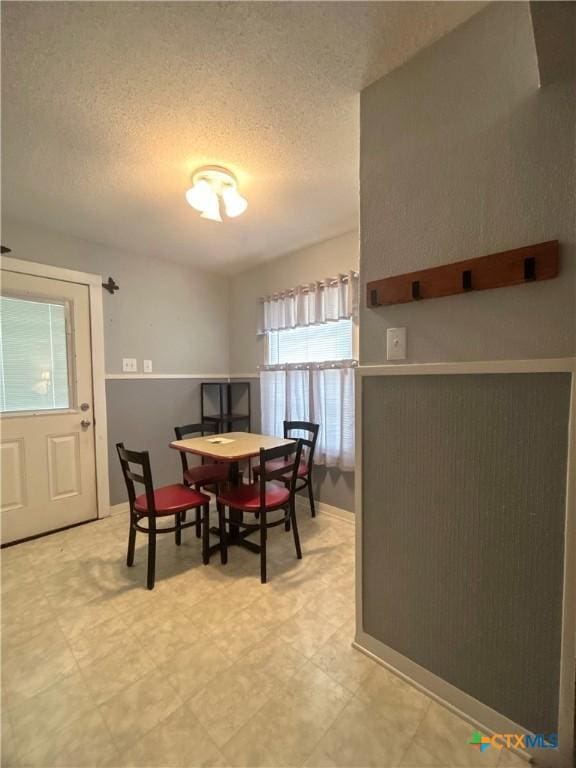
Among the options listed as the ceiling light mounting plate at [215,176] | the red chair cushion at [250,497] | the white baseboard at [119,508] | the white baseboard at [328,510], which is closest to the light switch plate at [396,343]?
the red chair cushion at [250,497]

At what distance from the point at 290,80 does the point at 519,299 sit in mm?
1212

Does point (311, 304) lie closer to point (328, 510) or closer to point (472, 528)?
point (328, 510)

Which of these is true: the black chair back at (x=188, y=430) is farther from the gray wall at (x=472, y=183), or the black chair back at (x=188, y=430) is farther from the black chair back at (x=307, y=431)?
the gray wall at (x=472, y=183)

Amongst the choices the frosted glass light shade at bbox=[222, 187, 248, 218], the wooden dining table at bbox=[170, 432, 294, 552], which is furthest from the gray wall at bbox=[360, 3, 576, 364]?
the wooden dining table at bbox=[170, 432, 294, 552]

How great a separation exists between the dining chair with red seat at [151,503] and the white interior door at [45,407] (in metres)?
0.95

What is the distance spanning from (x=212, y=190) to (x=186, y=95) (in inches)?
19.0

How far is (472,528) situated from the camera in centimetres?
107

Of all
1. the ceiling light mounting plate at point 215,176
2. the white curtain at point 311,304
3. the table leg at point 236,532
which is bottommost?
the table leg at point 236,532

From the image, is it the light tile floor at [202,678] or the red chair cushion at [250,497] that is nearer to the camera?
the light tile floor at [202,678]

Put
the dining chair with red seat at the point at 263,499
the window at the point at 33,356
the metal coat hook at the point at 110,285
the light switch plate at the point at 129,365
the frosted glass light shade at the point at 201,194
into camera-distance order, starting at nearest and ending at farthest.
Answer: the frosted glass light shade at the point at 201,194
the dining chair with red seat at the point at 263,499
the window at the point at 33,356
the metal coat hook at the point at 110,285
the light switch plate at the point at 129,365

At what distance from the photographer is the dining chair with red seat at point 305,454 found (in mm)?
2551

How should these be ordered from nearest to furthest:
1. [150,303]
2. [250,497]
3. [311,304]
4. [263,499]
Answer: [263,499]
[250,497]
[311,304]
[150,303]

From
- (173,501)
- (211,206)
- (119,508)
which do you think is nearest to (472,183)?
(211,206)

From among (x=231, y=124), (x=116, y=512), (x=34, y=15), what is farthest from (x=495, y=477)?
(x=116, y=512)
